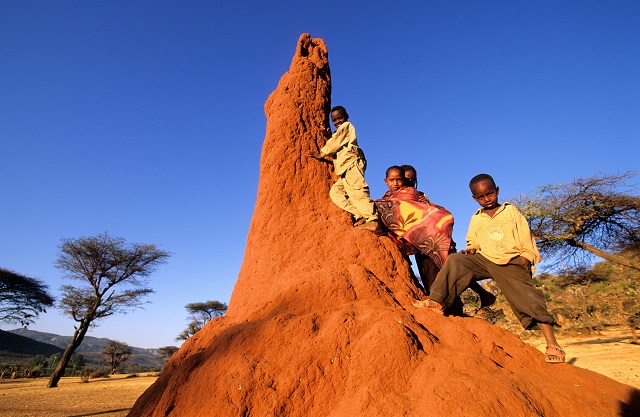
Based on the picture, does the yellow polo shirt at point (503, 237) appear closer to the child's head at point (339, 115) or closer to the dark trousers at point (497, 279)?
the dark trousers at point (497, 279)

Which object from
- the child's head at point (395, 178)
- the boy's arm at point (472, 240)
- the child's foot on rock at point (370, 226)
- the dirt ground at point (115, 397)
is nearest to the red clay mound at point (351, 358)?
the child's foot on rock at point (370, 226)

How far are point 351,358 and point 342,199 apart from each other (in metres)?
2.25

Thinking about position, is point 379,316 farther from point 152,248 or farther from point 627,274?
point 627,274

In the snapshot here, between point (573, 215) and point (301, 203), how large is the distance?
10153 mm

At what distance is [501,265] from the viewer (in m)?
3.24

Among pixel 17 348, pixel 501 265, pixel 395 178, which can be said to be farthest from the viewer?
pixel 17 348

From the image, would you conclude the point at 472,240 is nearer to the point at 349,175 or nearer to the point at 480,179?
the point at 480,179

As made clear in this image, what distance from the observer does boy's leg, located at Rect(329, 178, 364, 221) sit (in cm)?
445

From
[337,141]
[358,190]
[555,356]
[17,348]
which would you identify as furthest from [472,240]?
[17,348]

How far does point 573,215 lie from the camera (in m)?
10.9

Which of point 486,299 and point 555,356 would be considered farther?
point 486,299

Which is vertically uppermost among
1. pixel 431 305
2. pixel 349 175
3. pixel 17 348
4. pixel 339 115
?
pixel 17 348

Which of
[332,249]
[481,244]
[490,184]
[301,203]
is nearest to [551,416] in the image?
[481,244]

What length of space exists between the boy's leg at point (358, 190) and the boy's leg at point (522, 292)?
148cm
